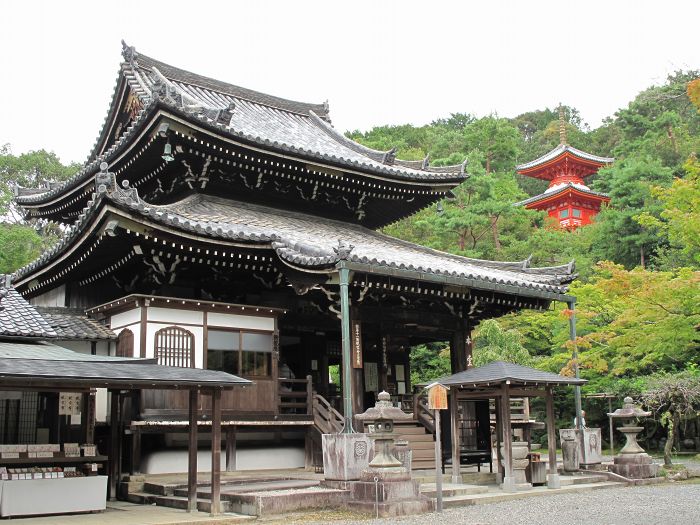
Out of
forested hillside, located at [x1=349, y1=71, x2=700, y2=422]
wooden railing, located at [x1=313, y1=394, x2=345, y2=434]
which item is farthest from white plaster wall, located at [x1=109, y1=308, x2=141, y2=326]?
forested hillside, located at [x1=349, y1=71, x2=700, y2=422]

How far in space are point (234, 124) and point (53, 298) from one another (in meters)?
6.57

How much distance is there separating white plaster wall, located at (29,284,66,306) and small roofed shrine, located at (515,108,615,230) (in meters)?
35.4

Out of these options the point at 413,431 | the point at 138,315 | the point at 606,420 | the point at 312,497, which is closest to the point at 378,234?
the point at 413,431

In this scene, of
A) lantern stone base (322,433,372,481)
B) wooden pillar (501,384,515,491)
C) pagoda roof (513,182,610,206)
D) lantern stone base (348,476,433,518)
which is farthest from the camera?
pagoda roof (513,182,610,206)

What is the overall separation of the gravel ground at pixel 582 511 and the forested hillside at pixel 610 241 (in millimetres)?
4608

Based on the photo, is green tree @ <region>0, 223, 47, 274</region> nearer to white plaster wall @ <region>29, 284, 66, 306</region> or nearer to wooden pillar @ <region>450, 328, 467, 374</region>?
white plaster wall @ <region>29, 284, 66, 306</region>

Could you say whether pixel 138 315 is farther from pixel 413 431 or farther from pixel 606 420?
pixel 606 420


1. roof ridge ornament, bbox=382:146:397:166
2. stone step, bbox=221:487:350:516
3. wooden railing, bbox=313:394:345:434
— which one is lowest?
stone step, bbox=221:487:350:516

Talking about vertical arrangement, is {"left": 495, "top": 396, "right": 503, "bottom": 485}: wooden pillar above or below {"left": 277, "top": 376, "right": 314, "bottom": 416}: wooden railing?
below

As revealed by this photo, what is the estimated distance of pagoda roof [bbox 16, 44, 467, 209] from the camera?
1641 centimetres

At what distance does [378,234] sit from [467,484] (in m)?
8.56

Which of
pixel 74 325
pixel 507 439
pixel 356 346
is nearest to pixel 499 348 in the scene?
pixel 356 346

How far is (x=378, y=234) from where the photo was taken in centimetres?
2116

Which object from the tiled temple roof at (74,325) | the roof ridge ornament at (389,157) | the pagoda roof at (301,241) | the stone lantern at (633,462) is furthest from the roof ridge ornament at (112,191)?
the stone lantern at (633,462)
